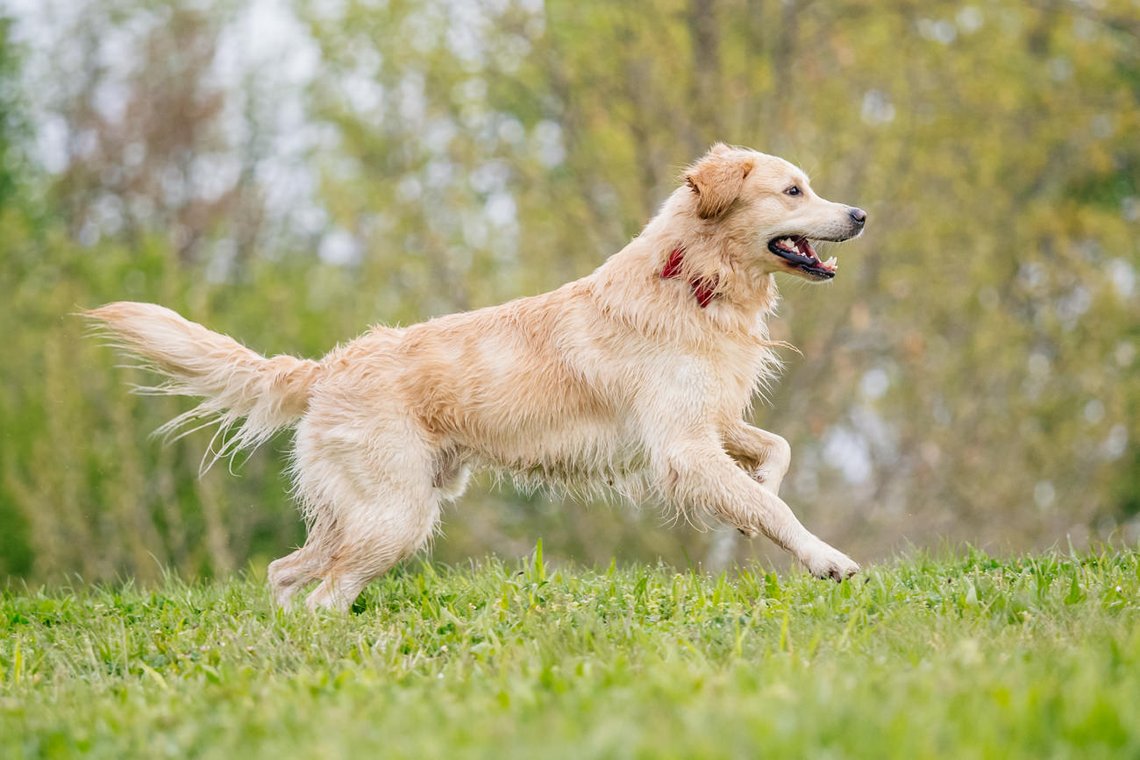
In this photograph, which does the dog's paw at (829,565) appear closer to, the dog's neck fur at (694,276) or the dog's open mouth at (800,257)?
the dog's neck fur at (694,276)

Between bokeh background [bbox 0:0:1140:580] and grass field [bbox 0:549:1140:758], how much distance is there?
344 inches

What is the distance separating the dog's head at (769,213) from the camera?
684cm

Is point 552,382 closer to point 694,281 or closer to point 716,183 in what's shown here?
point 694,281

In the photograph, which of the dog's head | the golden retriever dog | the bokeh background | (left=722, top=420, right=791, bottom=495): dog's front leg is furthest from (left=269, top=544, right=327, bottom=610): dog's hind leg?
the bokeh background

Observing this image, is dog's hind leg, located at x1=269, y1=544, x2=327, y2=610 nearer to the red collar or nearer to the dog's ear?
the red collar

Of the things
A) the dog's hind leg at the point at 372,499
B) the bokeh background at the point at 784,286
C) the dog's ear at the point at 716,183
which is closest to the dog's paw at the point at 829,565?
the dog's ear at the point at 716,183

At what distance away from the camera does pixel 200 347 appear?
715cm

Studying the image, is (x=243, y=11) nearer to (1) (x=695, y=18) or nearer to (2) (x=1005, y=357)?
(1) (x=695, y=18)

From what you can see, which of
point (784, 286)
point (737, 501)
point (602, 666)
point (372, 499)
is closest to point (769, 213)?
point (737, 501)

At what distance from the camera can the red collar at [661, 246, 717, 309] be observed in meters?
6.81

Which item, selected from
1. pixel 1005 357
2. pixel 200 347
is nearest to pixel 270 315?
pixel 1005 357

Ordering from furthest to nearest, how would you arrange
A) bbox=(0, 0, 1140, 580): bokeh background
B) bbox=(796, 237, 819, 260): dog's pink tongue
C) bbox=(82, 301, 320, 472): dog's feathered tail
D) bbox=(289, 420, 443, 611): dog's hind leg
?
1. bbox=(0, 0, 1140, 580): bokeh background
2. bbox=(82, 301, 320, 472): dog's feathered tail
3. bbox=(796, 237, 819, 260): dog's pink tongue
4. bbox=(289, 420, 443, 611): dog's hind leg

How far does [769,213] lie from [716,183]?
1.00 feet

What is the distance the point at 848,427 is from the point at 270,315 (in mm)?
9236
